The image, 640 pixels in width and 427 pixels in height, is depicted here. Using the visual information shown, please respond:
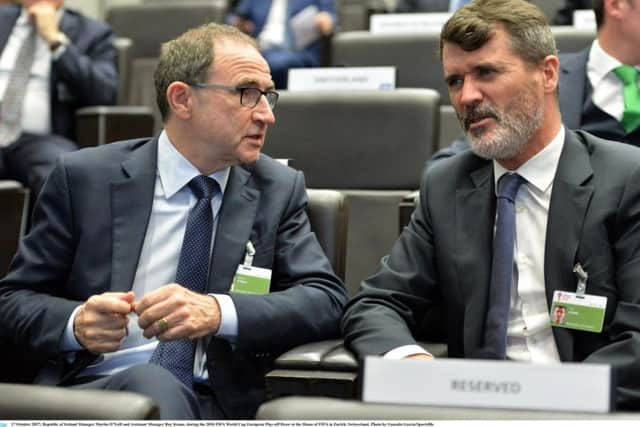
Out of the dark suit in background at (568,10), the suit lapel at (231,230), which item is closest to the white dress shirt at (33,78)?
the suit lapel at (231,230)

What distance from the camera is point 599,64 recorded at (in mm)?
2676

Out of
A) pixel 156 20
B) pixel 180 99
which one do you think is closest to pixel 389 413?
pixel 180 99

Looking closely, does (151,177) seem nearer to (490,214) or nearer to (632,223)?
(490,214)

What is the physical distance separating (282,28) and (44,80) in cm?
129

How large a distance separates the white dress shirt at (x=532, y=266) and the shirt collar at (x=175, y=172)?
1.89 ft

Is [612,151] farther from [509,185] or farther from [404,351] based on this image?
[404,351]

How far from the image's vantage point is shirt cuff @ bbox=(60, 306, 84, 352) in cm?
192

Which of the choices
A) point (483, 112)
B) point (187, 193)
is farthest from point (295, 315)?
point (483, 112)

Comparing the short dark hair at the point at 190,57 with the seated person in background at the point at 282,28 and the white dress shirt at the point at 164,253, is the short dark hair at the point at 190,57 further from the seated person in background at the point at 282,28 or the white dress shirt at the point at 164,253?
the seated person in background at the point at 282,28

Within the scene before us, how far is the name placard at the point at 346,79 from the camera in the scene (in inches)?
121

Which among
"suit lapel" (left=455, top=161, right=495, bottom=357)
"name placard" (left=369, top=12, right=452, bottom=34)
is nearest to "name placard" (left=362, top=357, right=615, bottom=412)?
"suit lapel" (left=455, top=161, right=495, bottom=357)

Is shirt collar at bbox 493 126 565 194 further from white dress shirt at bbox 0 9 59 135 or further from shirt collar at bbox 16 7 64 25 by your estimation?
shirt collar at bbox 16 7 64 25

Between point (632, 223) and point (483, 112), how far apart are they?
0.34 m

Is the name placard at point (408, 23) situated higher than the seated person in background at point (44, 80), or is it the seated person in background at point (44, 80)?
the name placard at point (408, 23)
